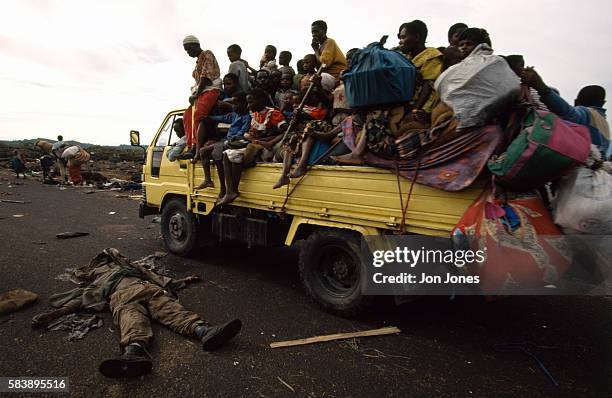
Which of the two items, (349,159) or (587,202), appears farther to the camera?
(349,159)

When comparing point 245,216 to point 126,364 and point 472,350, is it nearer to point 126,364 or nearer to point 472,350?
point 126,364

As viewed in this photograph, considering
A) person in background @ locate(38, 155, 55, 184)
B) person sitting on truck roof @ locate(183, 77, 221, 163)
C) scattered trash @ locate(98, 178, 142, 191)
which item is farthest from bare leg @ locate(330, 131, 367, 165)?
person in background @ locate(38, 155, 55, 184)

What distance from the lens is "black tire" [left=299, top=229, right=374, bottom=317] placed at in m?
3.31

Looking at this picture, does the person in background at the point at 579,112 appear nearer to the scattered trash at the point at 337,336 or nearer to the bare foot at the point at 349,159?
the bare foot at the point at 349,159

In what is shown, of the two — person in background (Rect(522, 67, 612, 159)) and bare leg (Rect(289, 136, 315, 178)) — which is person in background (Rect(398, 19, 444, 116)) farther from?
bare leg (Rect(289, 136, 315, 178))

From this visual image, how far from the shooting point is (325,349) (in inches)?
114

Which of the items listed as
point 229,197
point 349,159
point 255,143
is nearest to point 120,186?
point 229,197

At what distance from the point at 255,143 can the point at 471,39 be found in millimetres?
2484

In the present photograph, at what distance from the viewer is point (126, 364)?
2.36m

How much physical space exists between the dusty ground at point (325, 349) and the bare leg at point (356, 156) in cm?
151

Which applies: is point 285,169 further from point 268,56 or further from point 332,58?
point 268,56

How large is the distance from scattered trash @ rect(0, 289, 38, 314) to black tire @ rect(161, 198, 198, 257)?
6.52ft

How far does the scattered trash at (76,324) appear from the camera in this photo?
2.99m

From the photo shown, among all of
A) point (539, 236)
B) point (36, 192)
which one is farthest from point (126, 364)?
point (36, 192)
